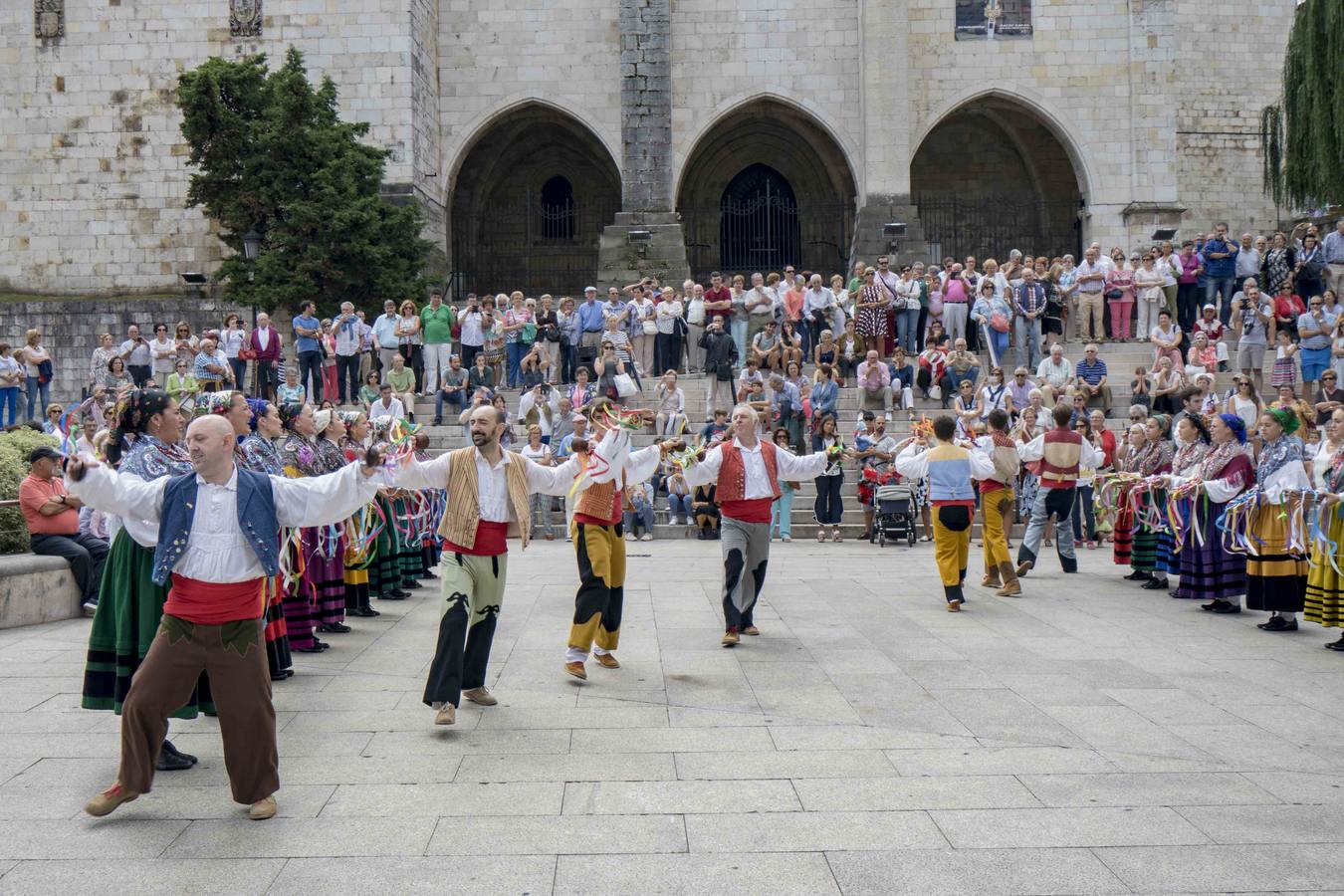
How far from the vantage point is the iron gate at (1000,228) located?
27.9 metres

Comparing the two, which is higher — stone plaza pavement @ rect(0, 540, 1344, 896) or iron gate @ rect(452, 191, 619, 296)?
iron gate @ rect(452, 191, 619, 296)

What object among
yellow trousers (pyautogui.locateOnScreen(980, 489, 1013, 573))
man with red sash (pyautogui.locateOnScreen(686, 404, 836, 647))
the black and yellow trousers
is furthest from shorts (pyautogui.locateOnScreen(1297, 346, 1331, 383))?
the black and yellow trousers

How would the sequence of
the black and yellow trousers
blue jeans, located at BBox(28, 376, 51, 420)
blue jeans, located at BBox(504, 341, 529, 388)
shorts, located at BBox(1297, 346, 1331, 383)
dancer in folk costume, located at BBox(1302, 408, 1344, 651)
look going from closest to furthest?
the black and yellow trousers
dancer in folk costume, located at BBox(1302, 408, 1344, 651)
shorts, located at BBox(1297, 346, 1331, 383)
blue jeans, located at BBox(28, 376, 51, 420)
blue jeans, located at BBox(504, 341, 529, 388)

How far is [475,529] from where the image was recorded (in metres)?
6.90

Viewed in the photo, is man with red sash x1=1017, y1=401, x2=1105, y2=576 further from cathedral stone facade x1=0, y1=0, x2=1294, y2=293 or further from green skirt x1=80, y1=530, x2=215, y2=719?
cathedral stone facade x1=0, y1=0, x2=1294, y2=293

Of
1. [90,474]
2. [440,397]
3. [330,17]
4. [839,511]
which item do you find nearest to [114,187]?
[330,17]

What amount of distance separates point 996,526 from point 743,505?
351 centimetres

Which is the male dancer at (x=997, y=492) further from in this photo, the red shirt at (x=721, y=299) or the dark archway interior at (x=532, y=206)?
the dark archway interior at (x=532, y=206)

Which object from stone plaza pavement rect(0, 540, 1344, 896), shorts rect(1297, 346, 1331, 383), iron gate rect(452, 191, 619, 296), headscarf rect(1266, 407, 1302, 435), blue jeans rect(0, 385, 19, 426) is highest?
iron gate rect(452, 191, 619, 296)

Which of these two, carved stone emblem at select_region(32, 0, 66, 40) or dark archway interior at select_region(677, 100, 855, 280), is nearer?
carved stone emblem at select_region(32, 0, 66, 40)

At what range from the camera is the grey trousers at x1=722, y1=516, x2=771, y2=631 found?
8969mm

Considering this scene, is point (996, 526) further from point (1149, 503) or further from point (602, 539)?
point (602, 539)

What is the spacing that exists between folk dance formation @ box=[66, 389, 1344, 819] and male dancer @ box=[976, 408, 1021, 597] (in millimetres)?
25

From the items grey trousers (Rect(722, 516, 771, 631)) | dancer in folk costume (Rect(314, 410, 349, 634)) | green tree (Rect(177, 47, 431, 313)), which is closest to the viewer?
grey trousers (Rect(722, 516, 771, 631))
